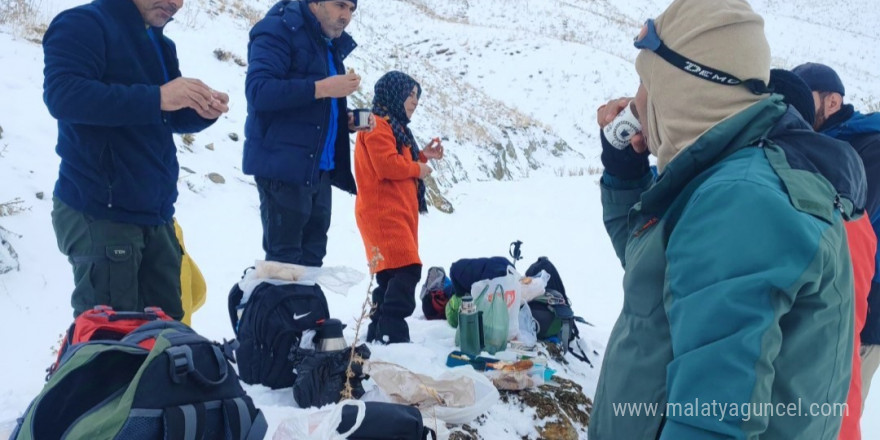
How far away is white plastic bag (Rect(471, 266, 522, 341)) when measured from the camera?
372 centimetres

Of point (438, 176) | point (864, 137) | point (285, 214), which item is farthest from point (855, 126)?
point (438, 176)

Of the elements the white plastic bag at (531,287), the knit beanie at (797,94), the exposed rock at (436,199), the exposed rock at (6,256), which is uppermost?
the knit beanie at (797,94)

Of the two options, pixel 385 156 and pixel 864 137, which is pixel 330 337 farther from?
pixel 864 137

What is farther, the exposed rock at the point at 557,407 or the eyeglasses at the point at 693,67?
the exposed rock at the point at 557,407

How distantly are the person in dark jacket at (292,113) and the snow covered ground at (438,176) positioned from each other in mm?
954

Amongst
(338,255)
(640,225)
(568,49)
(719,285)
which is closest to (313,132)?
(640,225)

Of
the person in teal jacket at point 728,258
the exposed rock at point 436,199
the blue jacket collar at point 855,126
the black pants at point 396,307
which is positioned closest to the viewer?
the person in teal jacket at point 728,258

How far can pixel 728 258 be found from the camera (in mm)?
1125

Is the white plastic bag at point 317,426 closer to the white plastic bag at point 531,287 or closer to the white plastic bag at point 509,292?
the white plastic bag at point 509,292

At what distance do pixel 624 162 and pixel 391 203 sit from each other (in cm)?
206

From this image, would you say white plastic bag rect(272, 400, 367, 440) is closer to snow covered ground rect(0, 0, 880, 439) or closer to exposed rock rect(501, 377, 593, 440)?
snow covered ground rect(0, 0, 880, 439)

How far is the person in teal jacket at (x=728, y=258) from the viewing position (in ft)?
3.57

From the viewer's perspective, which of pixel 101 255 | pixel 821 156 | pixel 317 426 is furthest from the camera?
pixel 101 255

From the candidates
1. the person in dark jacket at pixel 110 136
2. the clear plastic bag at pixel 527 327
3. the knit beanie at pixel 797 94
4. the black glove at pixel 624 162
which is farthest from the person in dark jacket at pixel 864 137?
the person in dark jacket at pixel 110 136
